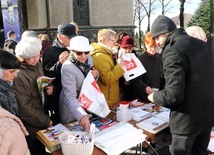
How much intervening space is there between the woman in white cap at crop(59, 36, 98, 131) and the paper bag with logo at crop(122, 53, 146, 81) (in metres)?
0.56

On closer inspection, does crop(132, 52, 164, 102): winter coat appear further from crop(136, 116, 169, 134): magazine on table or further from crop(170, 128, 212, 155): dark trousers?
crop(170, 128, 212, 155): dark trousers

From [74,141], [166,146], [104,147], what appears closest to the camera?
[74,141]

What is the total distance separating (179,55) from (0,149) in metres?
1.40

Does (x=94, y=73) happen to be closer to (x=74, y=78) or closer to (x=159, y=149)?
(x=74, y=78)

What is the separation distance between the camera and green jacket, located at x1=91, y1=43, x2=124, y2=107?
249cm

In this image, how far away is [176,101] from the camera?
1810 millimetres

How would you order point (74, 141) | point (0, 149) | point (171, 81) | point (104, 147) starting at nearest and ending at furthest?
point (0, 149)
point (74, 141)
point (104, 147)
point (171, 81)

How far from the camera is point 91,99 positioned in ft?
6.77

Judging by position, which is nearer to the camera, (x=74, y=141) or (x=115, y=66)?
(x=74, y=141)

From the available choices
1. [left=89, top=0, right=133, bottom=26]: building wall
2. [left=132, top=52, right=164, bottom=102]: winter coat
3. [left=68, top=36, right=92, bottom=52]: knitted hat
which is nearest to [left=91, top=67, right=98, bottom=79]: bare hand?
[left=68, top=36, right=92, bottom=52]: knitted hat

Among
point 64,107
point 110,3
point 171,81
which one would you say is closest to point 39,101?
point 64,107

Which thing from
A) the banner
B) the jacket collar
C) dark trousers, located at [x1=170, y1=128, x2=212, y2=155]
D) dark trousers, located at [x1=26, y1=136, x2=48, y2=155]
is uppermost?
the banner

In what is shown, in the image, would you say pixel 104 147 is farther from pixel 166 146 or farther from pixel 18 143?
pixel 166 146

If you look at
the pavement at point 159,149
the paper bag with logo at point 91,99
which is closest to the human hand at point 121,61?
the paper bag with logo at point 91,99
